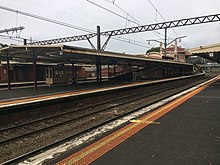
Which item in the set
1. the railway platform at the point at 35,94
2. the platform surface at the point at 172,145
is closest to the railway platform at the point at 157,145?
the platform surface at the point at 172,145

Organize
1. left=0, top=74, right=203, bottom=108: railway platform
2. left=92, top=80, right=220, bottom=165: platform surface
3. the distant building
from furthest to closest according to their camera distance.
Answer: the distant building < left=0, top=74, right=203, bottom=108: railway platform < left=92, top=80, right=220, bottom=165: platform surface

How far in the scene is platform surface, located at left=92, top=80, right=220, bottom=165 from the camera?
400cm

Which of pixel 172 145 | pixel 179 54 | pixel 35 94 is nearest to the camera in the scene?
pixel 172 145

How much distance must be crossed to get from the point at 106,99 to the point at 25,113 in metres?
6.16

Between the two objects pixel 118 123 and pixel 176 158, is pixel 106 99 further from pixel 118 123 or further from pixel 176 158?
pixel 176 158

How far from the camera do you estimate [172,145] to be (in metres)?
4.73

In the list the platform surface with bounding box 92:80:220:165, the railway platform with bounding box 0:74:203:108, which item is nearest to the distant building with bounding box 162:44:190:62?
the railway platform with bounding box 0:74:203:108

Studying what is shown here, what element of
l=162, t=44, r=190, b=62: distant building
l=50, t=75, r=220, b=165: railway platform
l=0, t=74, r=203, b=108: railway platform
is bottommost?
l=50, t=75, r=220, b=165: railway platform

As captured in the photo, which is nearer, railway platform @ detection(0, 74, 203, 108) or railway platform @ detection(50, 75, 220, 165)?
railway platform @ detection(50, 75, 220, 165)

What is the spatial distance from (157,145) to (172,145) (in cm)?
35

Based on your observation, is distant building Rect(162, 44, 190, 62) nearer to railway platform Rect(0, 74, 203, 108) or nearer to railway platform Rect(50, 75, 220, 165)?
railway platform Rect(0, 74, 203, 108)

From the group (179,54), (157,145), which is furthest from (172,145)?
(179,54)

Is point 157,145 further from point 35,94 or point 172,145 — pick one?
point 35,94

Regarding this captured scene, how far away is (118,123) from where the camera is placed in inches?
284
